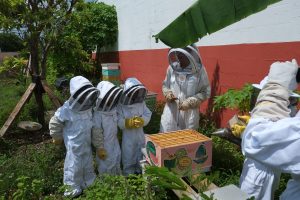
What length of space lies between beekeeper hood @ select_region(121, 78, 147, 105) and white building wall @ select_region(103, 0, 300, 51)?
205 centimetres

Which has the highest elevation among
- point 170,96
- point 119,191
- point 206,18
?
point 206,18

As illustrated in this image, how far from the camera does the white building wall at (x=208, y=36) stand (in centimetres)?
429

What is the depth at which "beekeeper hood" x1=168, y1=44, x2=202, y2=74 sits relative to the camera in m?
4.65

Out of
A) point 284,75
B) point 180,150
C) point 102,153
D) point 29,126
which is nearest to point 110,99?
point 102,153

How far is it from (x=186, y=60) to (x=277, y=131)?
3.55m

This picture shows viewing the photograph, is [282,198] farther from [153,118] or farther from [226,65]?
[153,118]

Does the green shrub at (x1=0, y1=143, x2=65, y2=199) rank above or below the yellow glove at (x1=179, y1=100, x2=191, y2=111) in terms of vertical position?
below

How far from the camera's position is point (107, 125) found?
4023 mm

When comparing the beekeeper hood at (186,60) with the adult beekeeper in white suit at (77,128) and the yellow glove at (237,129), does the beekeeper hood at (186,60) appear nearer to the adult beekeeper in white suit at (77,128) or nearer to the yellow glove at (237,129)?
the adult beekeeper in white suit at (77,128)

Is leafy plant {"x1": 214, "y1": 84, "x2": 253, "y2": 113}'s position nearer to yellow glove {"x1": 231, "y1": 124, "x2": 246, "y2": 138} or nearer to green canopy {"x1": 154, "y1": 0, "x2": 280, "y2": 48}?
yellow glove {"x1": 231, "y1": 124, "x2": 246, "y2": 138}

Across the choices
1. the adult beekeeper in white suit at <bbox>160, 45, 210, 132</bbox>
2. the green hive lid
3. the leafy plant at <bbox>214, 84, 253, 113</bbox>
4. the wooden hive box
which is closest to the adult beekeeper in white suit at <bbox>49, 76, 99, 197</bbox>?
the wooden hive box

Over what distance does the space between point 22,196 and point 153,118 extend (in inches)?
168

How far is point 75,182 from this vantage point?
3.97 m

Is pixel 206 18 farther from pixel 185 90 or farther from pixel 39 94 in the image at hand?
pixel 39 94
